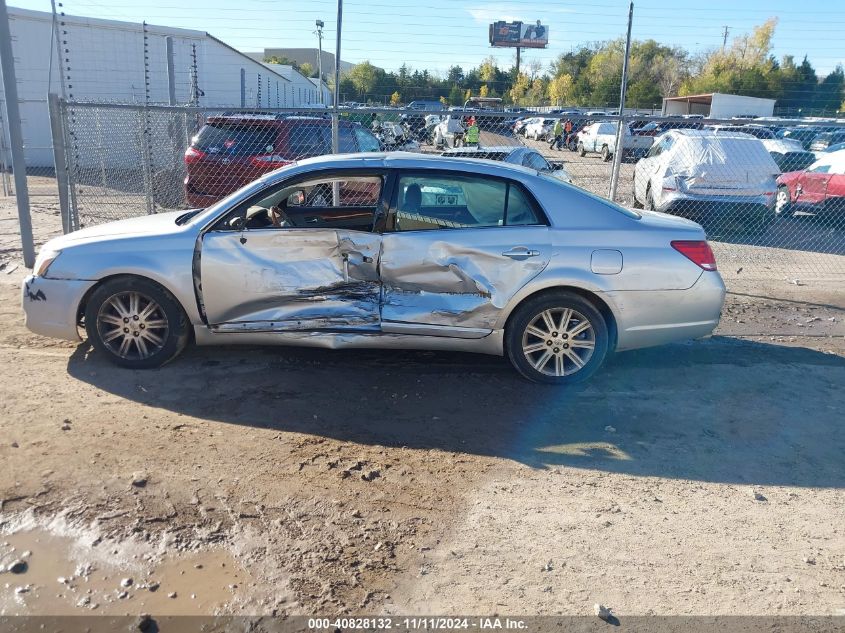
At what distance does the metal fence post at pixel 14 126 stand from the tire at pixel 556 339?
20.3 ft

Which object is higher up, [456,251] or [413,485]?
[456,251]

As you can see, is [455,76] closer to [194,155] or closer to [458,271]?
[194,155]

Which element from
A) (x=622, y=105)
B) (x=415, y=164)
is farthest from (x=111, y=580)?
(x=622, y=105)

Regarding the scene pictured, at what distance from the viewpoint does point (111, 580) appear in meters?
3.13

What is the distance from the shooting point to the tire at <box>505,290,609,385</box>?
5.29 meters

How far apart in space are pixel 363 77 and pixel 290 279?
20.4 metres

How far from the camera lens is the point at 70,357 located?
5734 millimetres

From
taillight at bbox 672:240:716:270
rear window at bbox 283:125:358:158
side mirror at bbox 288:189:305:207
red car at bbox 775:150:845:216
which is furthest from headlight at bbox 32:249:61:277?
red car at bbox 775:150:845:216

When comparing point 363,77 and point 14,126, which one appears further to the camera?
point 363,77

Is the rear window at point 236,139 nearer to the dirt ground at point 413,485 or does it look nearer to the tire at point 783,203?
the dirt ground at point 413,485

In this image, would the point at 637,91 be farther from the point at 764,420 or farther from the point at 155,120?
the point at 764,420

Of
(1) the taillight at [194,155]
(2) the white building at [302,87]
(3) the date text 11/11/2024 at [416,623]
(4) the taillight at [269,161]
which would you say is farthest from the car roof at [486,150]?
(2) the white building at [302,87]

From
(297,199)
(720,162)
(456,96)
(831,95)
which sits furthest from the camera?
(831,95)

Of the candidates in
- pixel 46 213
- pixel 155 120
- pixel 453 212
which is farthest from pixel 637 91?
pixel 453 212
